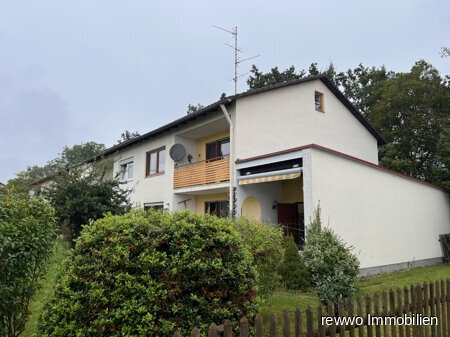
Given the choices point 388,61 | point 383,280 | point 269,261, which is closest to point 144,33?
point 269,261

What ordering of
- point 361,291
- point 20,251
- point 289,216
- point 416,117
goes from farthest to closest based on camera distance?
point 416,117
point 289,216
point 361,291
point 20,251

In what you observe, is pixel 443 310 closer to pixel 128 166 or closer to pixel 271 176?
pixel 271 176

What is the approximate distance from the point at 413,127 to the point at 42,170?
11107 centimetres

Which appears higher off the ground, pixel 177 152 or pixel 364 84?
pixel 364 84

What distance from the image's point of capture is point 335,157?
1334 cm

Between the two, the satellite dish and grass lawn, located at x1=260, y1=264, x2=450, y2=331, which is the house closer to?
the satellite dish

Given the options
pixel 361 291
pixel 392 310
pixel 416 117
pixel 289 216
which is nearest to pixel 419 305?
pixel 392 310

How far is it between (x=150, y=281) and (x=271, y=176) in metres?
10.7

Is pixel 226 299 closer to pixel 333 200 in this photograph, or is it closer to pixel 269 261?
pixel 269 261

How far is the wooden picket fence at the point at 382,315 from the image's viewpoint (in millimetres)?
3473

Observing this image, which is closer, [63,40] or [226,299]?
[226,299]

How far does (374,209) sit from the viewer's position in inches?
571

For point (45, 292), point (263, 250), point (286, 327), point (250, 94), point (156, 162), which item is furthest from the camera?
point (156, 162)

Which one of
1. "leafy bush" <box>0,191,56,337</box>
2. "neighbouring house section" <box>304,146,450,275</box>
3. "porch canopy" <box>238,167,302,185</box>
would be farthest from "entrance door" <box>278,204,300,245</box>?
"leafy bush" <box>0,191,56,337</box>
